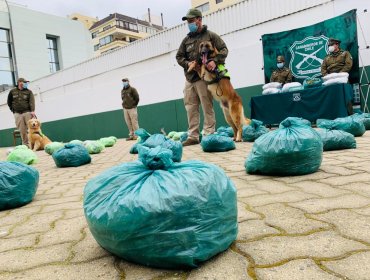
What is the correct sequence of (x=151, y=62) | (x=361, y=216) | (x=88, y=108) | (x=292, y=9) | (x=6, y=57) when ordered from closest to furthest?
(x=361, y=216), (x=292, y=9), (x=151, y=62), (x=88, y=108), (x=6, y=57)

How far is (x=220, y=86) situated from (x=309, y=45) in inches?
137

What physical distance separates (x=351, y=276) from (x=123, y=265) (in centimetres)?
78

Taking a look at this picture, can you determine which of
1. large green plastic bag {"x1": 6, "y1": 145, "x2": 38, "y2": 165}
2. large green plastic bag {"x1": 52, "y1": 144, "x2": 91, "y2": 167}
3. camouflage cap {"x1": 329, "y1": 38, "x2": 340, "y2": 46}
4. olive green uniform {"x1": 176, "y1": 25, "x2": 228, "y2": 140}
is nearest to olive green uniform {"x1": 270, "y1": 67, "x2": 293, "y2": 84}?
camouflage cap {"x1": 329, "y1": 38, "x2": 340, "y2": 46}

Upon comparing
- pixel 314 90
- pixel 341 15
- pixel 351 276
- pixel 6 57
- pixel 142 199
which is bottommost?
pixel 351 276

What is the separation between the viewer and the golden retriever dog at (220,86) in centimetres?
496

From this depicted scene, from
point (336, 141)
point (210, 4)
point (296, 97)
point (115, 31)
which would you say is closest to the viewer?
point (336, 141)

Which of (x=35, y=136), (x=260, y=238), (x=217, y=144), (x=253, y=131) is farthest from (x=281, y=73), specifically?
(x=260, y=238)

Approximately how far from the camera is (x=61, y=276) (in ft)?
3.84

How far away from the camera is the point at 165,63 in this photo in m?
10.3

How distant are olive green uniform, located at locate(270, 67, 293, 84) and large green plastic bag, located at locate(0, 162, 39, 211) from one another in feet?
21.0

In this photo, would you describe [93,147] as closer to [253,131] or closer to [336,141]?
[253,131]

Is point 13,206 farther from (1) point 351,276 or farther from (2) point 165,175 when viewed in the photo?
(1) point 351,276

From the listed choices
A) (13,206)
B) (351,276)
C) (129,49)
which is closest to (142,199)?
(351,276)

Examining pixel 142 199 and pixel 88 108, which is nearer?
pixel 142 199
